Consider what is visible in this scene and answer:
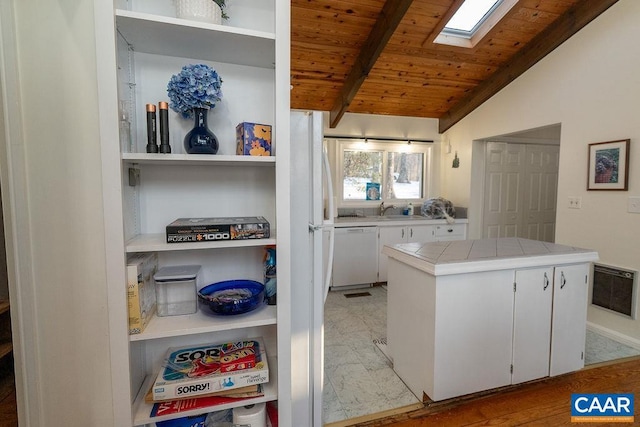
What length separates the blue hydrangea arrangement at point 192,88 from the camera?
108 cm

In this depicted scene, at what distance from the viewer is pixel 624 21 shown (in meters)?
2.49

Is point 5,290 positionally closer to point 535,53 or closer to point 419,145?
point 419,145

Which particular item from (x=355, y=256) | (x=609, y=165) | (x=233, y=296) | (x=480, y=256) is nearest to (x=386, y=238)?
(x=355, y=256)

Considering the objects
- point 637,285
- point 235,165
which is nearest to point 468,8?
point 637,285

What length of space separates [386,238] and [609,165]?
7.18 ft

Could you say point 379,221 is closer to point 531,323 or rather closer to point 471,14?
point 531,323

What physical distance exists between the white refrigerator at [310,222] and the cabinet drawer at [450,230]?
301 cm

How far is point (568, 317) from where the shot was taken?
1.92 m

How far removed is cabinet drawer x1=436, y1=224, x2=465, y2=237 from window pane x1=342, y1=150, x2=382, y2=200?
1.09 meters

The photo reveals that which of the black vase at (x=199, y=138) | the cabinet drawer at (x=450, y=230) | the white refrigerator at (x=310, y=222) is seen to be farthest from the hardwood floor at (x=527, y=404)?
the cabinet drawer at (x=450, y=230)

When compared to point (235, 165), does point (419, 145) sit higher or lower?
higher

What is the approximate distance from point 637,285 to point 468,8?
2871 mm

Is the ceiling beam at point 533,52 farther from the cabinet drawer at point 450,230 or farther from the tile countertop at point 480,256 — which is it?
the tile countertop at point 480,256

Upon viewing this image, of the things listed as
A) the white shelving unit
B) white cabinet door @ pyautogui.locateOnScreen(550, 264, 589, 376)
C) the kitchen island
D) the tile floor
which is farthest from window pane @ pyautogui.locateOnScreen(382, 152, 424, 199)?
the white shelving unit
